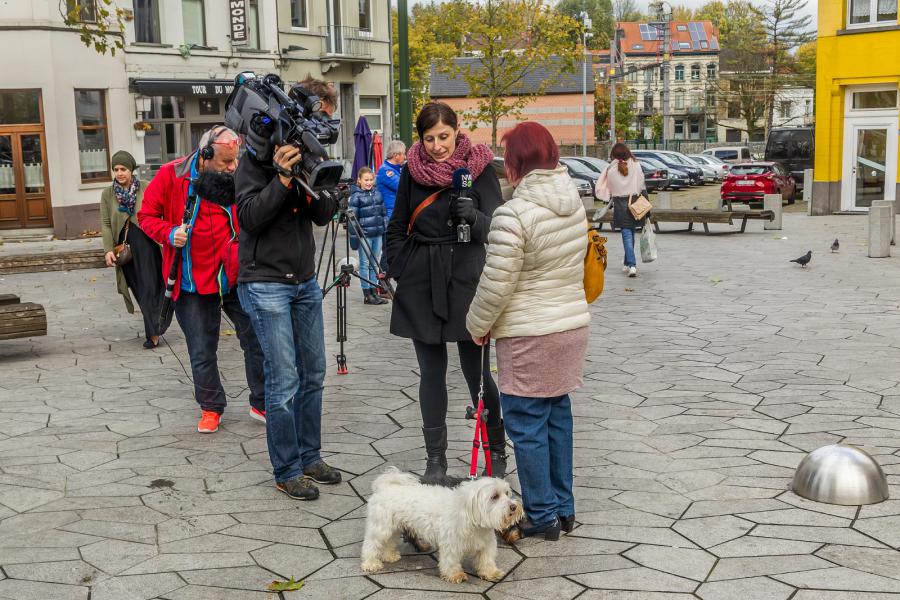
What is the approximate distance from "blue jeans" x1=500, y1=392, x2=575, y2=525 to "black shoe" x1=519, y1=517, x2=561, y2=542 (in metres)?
0.02

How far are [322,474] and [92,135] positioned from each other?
2357 cm

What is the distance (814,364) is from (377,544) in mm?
5127

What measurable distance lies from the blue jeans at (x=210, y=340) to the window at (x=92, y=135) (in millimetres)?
21276

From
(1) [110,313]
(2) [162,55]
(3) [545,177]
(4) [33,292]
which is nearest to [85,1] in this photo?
(2) [162,55]

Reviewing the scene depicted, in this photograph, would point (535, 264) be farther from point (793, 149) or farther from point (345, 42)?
point (345, 42)

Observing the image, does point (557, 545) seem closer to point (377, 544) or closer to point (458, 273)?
point (377, 544)

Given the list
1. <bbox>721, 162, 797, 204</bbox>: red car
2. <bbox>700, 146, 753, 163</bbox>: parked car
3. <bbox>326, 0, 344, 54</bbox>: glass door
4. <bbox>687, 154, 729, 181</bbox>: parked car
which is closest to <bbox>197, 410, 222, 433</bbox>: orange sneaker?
<bbox>721, 162, 797, 204</bbox>: red car

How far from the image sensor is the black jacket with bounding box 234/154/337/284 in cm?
511

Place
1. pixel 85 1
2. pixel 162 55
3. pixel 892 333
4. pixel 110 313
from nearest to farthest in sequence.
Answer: pixel 892 333, pixel 110 313, pixel 85 1, pixel 162 55

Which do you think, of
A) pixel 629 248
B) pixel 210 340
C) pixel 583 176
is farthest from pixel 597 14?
pixel 210 340

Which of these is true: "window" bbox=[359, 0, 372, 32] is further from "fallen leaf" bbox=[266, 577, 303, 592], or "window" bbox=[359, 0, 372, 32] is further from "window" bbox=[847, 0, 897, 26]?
"fallen leaf" bbox=[266, 577, 303, 592]

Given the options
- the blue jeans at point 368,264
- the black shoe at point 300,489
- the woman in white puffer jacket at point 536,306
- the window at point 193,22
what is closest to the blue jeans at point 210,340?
the black shoe at point 300,489

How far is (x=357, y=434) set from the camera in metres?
6.58

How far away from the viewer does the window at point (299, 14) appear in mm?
34406
